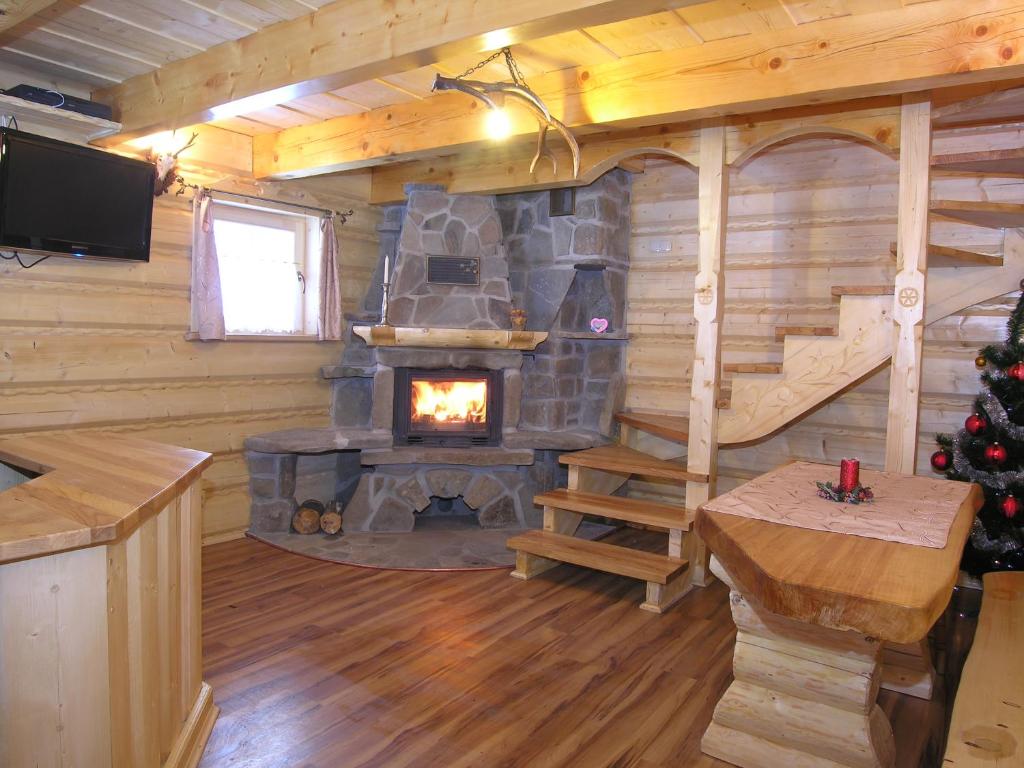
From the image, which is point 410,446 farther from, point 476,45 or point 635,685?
point 476,45

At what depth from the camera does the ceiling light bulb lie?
137 inches

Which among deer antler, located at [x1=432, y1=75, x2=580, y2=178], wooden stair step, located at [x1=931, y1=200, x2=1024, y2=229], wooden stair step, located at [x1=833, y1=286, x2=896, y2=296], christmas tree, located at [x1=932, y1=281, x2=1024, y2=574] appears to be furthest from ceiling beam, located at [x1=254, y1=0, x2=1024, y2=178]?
christmas tree, located at [x1=932, y1=281, x2=1024, y2=574]

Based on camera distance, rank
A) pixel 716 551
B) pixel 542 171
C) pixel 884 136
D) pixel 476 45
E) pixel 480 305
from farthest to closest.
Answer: pixel 480 305
pixel 542 171
pixel 884 136
pixel 476 45
pixel 716 551

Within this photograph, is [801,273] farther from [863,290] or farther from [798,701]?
[798,701]

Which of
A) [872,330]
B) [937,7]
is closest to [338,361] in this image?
[872,330]

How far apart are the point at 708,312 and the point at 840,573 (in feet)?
7.36

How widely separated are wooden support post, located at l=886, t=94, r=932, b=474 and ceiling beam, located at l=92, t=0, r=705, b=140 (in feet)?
5.70

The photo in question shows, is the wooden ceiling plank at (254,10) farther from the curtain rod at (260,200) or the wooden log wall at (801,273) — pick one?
the wooden log wall at (801,273)

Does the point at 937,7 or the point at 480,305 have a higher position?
the point at 937,7

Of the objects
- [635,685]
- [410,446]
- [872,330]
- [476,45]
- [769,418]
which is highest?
[476,45]

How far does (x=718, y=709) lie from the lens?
2371mm

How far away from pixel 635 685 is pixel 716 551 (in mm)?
1032

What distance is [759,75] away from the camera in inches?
113

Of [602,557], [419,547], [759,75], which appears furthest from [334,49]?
[419,547]
